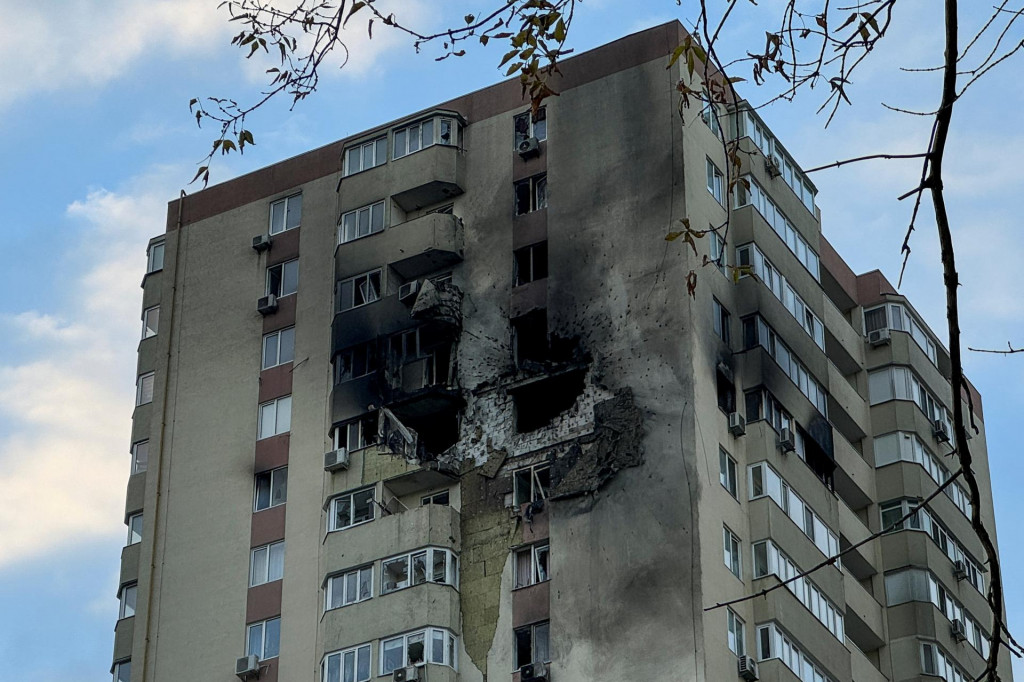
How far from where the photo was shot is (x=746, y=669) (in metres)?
41.7

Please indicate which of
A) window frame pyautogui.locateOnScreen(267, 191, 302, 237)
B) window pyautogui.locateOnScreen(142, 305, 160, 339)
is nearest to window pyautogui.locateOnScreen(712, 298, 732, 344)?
window frame pyautogui.locateOnScreen(267, 191, 302, 237)

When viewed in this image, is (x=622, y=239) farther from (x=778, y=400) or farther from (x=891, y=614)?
(x=891, y=614)

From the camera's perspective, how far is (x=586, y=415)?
45219mm

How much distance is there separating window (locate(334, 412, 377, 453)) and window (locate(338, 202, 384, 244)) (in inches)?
242

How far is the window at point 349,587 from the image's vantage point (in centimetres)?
4544

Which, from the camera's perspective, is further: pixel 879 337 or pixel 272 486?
pixel 879 337

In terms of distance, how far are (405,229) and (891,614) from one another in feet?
59.8

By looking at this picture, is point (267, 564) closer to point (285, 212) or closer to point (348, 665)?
point (348, 665)

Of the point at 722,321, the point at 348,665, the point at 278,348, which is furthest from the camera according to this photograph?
the point at 278,348

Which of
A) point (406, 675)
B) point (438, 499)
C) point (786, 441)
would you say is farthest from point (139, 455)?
point (786, 441)

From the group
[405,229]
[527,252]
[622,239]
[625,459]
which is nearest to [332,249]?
[405,229]

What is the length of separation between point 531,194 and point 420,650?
13.7m

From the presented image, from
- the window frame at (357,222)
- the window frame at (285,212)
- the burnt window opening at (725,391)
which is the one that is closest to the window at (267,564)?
the window frame at (357,222)

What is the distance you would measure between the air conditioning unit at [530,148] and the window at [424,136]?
2.73 meters
